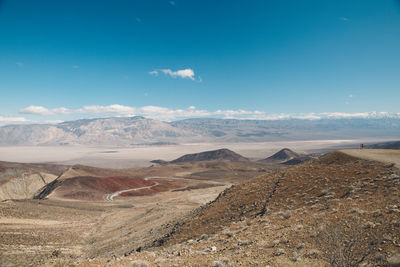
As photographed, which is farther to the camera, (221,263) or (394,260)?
(221,263)

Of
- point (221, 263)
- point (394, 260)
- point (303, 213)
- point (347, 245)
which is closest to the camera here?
point (394, 260)

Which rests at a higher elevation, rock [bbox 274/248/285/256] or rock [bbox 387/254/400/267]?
rock [bbox 387/254/400/267]

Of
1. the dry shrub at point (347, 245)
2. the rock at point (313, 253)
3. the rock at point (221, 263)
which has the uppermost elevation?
the dry shrub at point (347, 245)

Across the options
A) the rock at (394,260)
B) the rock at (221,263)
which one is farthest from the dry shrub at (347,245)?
the rock at (221,263)

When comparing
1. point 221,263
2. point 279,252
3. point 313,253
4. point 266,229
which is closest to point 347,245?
point 313,253

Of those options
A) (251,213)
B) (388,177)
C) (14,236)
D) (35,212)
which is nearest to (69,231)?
(14,236)

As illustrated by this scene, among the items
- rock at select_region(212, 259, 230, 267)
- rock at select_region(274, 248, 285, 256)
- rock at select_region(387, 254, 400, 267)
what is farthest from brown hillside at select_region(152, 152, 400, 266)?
rock at select_region(212, 259, 230, 267)

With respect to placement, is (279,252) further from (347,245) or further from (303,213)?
(303,213)

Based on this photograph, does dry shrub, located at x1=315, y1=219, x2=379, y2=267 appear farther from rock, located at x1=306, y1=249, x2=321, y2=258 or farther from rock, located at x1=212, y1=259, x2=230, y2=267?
rock, located at x1=212, y1=259, x2=230, y2=267

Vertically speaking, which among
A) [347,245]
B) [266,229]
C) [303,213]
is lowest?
[266,229]

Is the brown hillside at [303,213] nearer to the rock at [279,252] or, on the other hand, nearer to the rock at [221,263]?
the rock at [279,252]

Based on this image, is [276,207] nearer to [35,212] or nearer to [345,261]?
[345,261]
